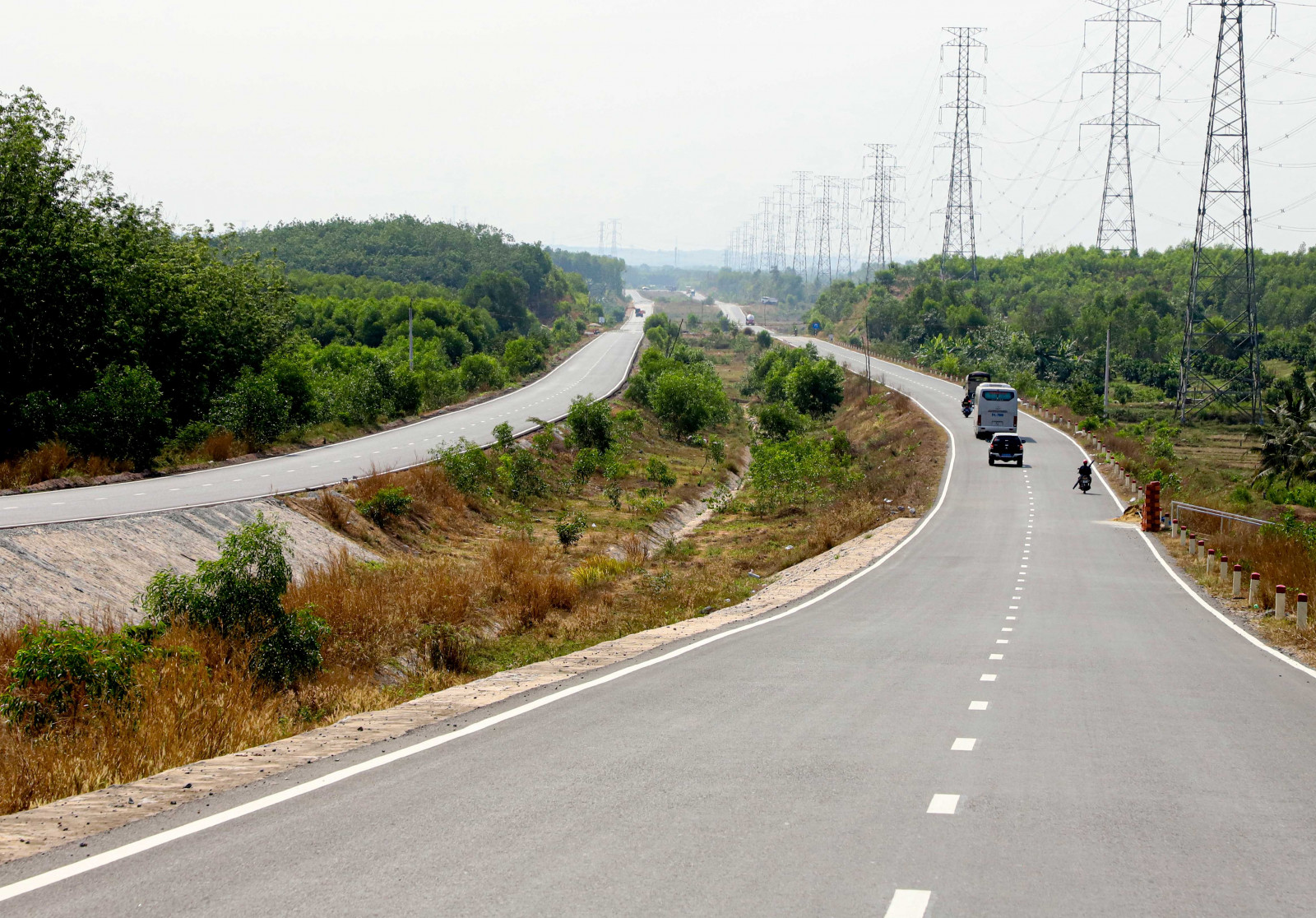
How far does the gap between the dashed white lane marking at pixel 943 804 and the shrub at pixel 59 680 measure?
752cm

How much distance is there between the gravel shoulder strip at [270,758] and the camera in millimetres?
6273

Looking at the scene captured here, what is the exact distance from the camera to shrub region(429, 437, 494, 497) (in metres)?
32.9

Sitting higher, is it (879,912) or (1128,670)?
(879,912)

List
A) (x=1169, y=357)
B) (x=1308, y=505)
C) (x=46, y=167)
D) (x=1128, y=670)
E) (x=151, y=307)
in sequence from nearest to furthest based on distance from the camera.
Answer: (x=1128, y=670), (x=46, y=167), (x=151, y=307), (x=1308, y=505), (x=1169, y=357)

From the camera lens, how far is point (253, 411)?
1447 inches

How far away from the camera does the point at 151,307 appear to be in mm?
36000

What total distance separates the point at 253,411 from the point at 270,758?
3104 cm

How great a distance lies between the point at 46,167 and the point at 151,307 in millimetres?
5141

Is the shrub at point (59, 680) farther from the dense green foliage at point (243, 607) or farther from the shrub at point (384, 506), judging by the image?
the shrub at point (384, 506)

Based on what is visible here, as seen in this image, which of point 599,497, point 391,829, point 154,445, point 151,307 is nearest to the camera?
point 391,829

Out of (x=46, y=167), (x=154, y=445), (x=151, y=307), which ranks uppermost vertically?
(x=46, y=167)

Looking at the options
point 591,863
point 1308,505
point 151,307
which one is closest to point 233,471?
point 151,307

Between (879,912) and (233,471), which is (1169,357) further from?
(879,912)

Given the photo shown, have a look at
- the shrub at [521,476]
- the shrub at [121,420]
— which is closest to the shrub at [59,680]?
the shrub at [121,420]
